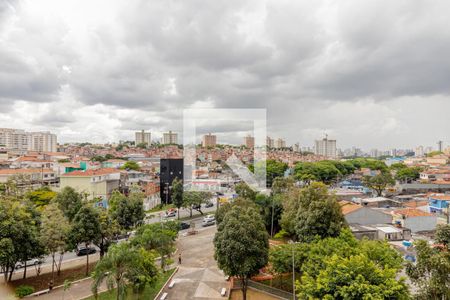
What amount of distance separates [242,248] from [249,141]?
25.6ft

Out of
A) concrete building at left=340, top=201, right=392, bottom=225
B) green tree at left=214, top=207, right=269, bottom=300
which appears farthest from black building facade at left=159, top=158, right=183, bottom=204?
green tree at left=214, top=207, right=269, bottom=300

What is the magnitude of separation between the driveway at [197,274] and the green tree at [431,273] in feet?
18.8

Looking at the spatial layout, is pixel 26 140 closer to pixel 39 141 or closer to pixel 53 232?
pixel 39 141

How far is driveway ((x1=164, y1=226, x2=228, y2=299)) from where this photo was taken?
9648 mm

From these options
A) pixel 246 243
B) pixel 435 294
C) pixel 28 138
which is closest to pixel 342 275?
pixel 435 294

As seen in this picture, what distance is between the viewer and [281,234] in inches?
635

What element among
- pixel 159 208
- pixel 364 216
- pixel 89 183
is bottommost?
pixel 159 208

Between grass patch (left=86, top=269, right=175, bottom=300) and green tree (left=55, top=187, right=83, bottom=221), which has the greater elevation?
green tree (left=55, top=187, right=83, bottom=221)

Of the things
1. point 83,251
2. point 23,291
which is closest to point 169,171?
point 83,251

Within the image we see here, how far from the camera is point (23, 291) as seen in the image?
934cm

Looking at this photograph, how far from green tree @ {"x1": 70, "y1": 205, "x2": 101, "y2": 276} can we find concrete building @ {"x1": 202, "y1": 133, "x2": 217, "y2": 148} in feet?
23.8

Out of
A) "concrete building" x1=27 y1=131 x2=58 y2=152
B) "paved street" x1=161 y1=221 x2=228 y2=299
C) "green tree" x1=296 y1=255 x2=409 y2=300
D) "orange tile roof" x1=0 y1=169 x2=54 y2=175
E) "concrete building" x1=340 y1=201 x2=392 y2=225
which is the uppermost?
"concrete building" x1=27 y1=131 x2=58 y2=152

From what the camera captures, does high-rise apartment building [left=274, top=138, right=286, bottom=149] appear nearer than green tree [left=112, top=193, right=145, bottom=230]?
No

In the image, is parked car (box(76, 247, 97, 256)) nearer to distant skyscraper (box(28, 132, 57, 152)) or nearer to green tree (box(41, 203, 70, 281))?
green tree (box(41, 203, 70, 281))
